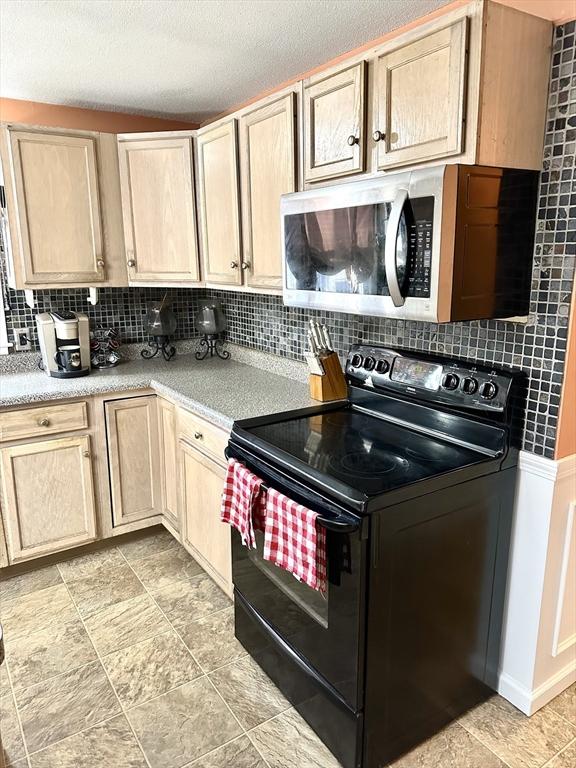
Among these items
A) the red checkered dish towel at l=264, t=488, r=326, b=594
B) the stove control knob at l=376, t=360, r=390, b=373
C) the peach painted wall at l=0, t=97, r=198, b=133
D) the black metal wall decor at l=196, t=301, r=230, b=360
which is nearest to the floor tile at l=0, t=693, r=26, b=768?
the red checkered dish towel at l=264, t=488, r=326, b=594

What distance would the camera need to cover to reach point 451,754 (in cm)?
164

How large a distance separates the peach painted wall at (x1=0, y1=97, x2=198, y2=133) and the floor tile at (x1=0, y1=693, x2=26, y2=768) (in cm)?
249

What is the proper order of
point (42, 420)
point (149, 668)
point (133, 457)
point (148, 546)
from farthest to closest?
point (148, 546) < point (133, 457) < point (42, 420) < point (149, 668)

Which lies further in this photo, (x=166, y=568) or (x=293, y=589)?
(x=166, y=568)

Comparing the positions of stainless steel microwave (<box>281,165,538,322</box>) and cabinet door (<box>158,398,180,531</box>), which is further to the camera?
cabinet door (<box>158,398,180,531</box>)

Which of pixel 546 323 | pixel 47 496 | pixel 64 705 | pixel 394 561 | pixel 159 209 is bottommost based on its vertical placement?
pixel 64 705

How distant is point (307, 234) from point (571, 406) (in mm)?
979

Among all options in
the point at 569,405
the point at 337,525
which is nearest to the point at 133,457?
the point at 337,525

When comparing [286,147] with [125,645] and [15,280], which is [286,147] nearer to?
[15,280]

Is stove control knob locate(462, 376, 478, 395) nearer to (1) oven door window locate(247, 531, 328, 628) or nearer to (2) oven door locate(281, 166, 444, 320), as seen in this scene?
(2) oven door locate(281, 166, 444, 320)

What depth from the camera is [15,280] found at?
8.54 ft

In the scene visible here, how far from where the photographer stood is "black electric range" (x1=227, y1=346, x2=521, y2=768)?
144 cm

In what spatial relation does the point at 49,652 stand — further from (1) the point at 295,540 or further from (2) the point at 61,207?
(2) the point at 61,207

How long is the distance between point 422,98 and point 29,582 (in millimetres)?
2562
